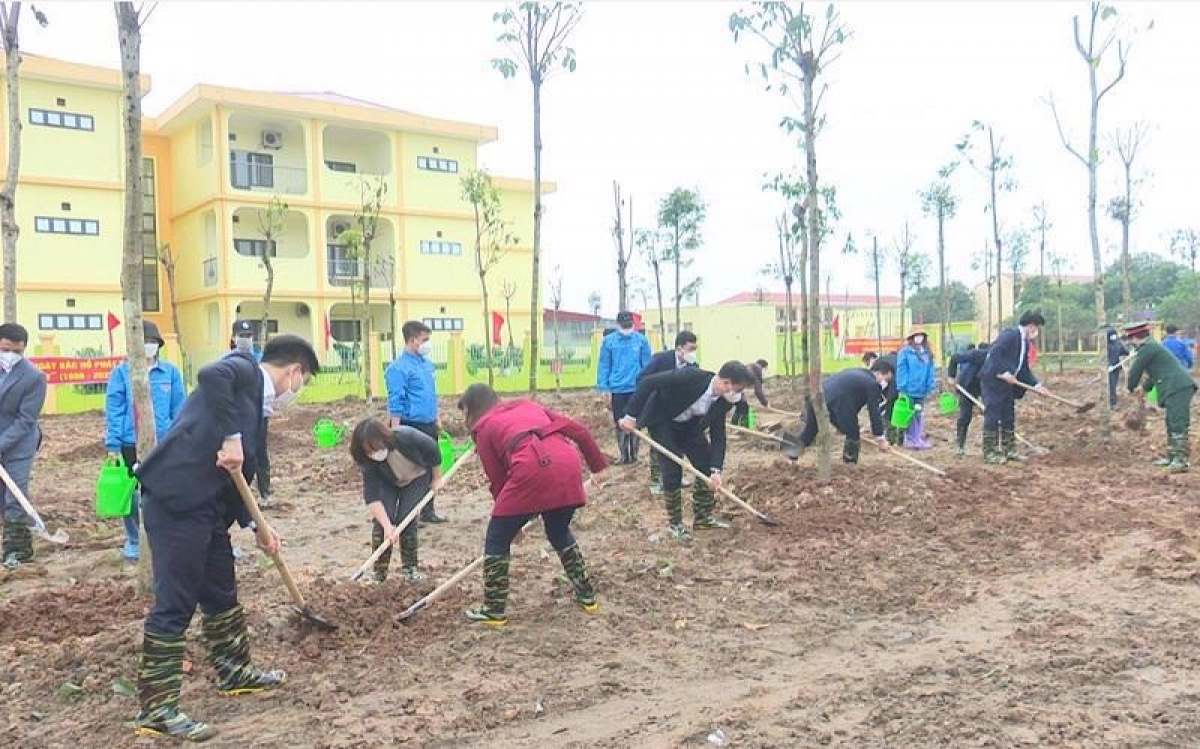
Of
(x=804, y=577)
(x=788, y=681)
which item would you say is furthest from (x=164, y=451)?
(x=804, y=577)

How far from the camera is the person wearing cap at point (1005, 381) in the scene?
9.29 meters

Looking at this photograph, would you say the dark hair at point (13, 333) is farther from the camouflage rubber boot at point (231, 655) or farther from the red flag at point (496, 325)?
the red flag at point (496, 325)

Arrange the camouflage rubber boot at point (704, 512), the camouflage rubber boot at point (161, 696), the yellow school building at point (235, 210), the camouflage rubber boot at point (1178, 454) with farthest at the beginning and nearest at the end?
the yellow school building at point (235, 210) → the camouflage rubber boot at point (1178, 454) → the camouflage rubber boot at point (704, 512) → the camouflage rubber boot at point (161, 696)

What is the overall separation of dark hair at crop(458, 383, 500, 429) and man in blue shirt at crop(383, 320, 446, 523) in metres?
2.12

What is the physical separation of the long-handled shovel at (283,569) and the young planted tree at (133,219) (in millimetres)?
1043

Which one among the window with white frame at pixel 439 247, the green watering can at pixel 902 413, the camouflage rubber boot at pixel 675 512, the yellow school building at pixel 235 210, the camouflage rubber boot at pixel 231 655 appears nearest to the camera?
the camouflage rubber boot at pixel 231 655

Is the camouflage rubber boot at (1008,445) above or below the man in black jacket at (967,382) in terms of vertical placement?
below

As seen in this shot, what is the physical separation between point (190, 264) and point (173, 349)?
4182mm

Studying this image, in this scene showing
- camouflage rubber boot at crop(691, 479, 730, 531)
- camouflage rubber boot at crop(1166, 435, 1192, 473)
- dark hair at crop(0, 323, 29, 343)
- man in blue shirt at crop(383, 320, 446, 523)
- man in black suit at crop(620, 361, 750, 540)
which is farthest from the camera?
camouflage rubber boot at crop(1166, 435, 1192, 473)

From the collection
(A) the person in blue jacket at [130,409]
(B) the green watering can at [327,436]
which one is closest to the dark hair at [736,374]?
(A) the person in blue jacket at [130,409]

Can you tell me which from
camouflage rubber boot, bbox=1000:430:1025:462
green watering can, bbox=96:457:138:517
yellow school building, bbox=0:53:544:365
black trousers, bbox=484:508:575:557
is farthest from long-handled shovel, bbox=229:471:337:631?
yellow school building, bbox=0:53:544:365

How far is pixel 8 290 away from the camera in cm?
869

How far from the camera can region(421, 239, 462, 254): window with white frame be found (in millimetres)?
29812

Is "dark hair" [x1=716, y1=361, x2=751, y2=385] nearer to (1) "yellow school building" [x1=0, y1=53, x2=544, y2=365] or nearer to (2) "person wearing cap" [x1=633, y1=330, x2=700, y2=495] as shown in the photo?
(2) "person wearing cap" [x1=633, y1=330, x2=700, y2=495]
